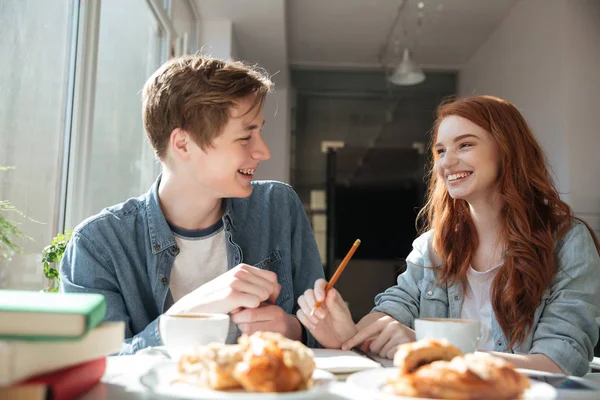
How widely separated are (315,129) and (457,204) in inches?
188

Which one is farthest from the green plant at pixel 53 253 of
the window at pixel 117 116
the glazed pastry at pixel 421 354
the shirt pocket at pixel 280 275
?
the glazed pastry at pixel 421 354

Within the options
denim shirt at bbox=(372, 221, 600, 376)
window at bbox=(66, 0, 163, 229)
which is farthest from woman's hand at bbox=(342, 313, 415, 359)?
window at bbox=(66, 0, 163, 229)

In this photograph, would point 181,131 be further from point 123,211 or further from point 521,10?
point 521,10

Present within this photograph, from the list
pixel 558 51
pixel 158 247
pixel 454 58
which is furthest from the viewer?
pixel 454 58

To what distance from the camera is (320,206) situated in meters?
6.50

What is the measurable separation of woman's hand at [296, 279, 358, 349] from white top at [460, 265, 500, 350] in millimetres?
522

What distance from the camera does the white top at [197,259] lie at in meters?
1.37

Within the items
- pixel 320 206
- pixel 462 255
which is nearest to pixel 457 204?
pixel 462 255

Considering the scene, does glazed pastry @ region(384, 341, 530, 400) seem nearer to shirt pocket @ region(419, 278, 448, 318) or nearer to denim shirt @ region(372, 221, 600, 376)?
denim shirt @ region(372, 221, 600, 376)

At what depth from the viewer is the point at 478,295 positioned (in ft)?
5.28

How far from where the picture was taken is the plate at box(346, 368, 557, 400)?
546mm

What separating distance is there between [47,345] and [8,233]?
127 centimetres

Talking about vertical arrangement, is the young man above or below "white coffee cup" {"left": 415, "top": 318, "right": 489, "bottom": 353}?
above

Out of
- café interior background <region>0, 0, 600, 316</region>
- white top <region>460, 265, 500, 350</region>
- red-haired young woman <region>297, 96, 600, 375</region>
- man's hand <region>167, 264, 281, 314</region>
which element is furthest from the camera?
café interior background <region>0, 0, 600, 316</region>
